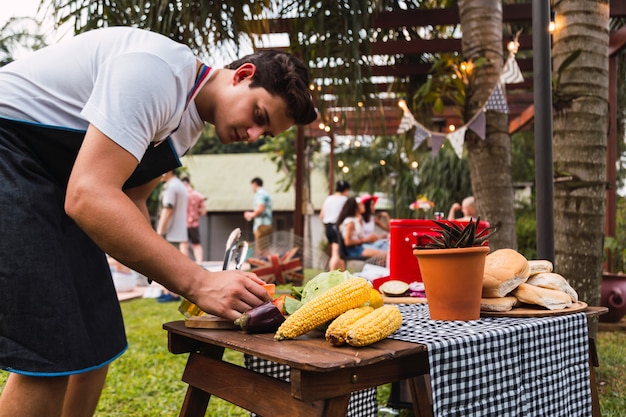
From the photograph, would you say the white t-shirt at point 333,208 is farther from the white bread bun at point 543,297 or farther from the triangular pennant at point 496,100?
the white bread bun at point 543,297

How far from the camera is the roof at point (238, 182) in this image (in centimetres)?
2536

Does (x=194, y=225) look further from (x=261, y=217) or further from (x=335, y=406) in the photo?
(x=335, y=406)

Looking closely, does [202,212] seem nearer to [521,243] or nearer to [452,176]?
[521,243]

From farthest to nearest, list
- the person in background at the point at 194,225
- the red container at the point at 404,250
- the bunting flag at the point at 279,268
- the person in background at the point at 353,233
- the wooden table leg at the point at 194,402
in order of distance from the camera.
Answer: the person in background at the point at 194,225
the bunting flag at the point at 279,268
the person in background at the point at 353,233
the red container at the point at 404,250
the wooden table leg at the point at 194,402

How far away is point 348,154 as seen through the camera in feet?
70.0

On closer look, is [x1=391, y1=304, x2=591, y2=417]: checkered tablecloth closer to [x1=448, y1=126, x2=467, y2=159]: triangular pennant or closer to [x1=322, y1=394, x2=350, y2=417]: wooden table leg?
[x1=322, y1=394, x2=350, y2=417]: wooden table leg

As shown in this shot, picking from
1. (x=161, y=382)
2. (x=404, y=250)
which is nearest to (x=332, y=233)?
(x=161, y=382)

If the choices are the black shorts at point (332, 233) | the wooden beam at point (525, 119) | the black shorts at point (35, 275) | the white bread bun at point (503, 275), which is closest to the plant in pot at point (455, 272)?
the white bread bun at point (503, 275)

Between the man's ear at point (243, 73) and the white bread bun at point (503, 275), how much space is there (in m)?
Result: 0.87

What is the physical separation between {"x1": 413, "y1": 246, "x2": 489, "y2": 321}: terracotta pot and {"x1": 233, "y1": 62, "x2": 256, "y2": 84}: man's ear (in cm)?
66

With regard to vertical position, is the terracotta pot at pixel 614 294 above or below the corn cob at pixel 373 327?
below

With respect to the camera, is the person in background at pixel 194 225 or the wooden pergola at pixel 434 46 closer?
the wooden pergola at pixel 434 46

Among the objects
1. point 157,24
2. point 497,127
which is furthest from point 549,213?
point 157,24

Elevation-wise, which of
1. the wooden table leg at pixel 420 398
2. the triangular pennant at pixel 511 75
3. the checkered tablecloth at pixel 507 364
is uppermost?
the triangular pennant at pixel 511 75
